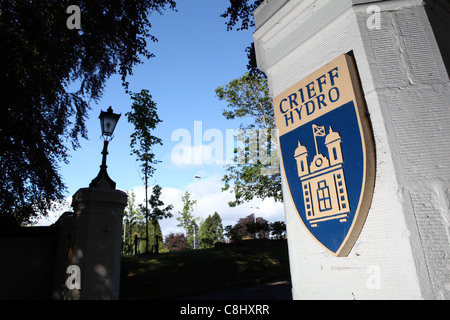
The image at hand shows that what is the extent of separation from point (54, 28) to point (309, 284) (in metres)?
6.23

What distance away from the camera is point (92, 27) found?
5.94 m

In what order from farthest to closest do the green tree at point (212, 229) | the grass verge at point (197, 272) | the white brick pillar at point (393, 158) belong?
the green tree at point (212, 229) < the grass verge at point (197, 272) < the white brick pillar at point (393, 158)

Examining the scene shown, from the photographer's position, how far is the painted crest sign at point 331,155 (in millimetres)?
1429

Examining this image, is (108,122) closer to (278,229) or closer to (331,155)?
(331,155)

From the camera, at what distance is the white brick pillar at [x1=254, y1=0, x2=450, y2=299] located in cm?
126

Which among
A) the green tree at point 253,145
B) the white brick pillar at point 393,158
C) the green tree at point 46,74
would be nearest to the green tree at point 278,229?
the green tree at point 253,145

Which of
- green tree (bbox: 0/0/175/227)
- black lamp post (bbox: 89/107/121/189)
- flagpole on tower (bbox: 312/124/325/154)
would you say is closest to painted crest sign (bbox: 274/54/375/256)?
flagpole on tower (bbox: 312/124/325/154)

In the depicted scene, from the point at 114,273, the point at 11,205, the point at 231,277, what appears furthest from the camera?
the point at 231,277

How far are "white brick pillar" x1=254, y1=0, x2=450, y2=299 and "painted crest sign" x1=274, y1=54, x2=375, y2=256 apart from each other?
0.07m

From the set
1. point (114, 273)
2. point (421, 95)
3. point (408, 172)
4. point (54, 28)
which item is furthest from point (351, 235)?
point (54, 28)

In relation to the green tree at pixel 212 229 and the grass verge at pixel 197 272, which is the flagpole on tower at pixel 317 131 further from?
the green tree at pixel 212 229

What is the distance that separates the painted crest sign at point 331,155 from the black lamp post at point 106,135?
3.44 meters

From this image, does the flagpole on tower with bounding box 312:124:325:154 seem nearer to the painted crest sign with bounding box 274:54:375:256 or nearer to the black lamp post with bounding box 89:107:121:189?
the painted crest sign with bounding box 274:54:375:256
